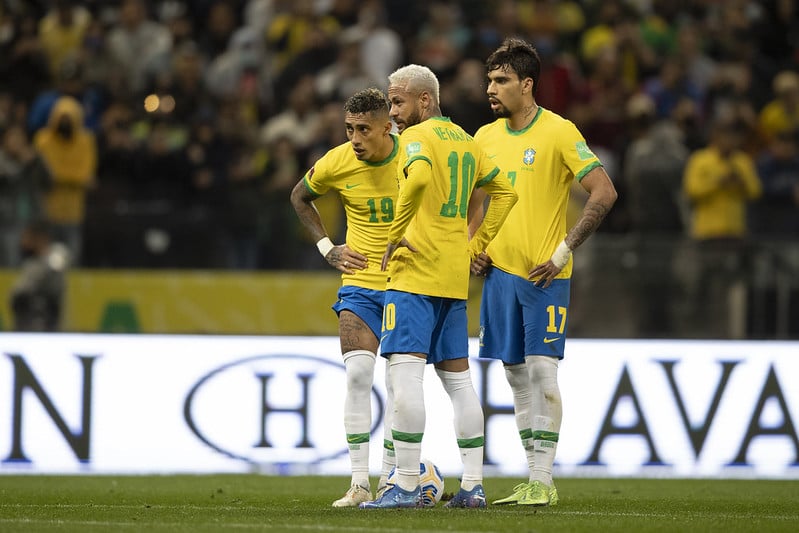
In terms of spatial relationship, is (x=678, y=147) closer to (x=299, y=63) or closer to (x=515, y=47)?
(x=299, y=63)

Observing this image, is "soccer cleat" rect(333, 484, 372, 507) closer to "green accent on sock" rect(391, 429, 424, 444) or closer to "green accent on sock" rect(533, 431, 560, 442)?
"green accent on sock" rect(391, 429, 424, 444)

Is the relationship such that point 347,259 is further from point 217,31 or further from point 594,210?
point 217,31

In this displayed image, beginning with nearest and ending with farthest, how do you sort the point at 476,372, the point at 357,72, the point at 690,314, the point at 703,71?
the point at 476,372, the point at 690,314, the point at 357,72, the point at 703,71

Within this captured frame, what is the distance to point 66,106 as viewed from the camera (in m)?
14.4

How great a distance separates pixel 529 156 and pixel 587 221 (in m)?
0.58

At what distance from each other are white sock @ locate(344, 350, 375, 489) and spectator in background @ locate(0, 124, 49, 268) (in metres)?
6.01

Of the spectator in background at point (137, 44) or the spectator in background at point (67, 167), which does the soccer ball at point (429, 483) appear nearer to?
the spectator in background at point (67, 167)

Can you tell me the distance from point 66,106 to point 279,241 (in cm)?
282

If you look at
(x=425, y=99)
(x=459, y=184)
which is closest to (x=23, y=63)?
(x=425, y=99)

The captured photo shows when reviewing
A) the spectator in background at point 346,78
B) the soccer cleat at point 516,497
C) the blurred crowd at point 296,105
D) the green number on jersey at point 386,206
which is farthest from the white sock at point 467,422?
the spectator in background at point 346,78

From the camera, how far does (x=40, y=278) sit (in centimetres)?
1316

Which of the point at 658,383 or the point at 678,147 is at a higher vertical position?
the point at 678,147

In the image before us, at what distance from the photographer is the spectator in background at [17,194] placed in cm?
1314

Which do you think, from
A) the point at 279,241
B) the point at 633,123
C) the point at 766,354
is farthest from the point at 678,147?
the point at 279,241
